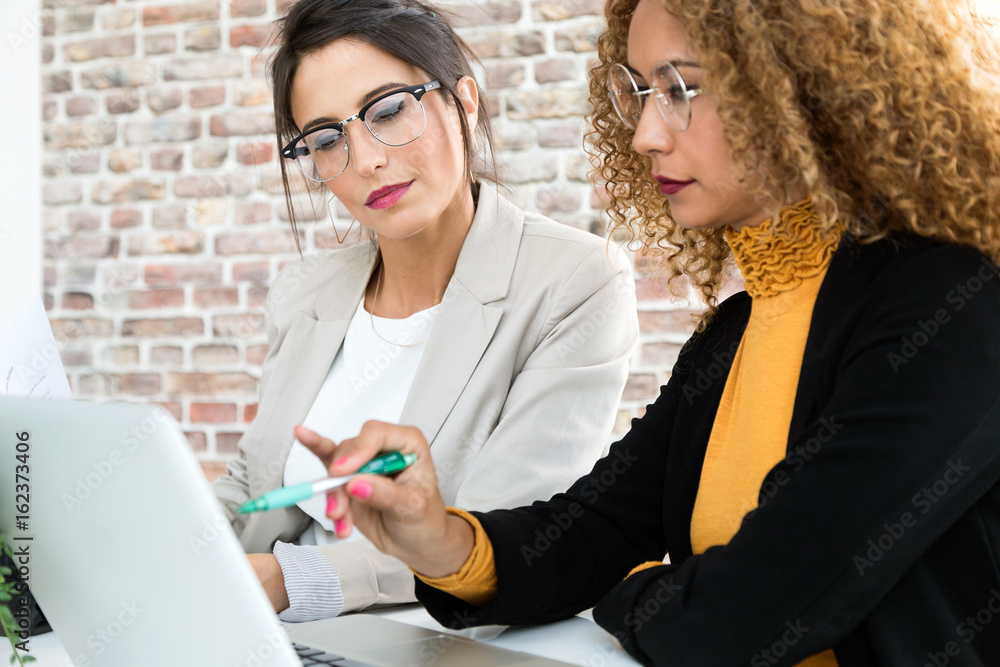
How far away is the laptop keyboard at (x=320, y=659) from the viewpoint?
2.70ft

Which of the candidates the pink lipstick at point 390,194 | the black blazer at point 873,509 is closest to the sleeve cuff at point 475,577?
the black blazer at point 873,509

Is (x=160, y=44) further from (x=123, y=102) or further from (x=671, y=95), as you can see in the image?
(x=671, y=95)

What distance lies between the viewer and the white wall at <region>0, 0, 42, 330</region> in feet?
4.04

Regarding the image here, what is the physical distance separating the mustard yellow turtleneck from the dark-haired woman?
12.4 inches

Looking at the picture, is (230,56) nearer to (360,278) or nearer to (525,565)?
(360,278)

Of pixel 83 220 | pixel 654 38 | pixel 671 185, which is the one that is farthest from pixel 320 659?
pixel 83 220

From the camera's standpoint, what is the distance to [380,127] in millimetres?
1434

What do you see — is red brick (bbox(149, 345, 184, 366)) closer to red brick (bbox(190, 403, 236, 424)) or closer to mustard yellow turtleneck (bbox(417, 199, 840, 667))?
red brick (bbox(190, 403, 236, 424))

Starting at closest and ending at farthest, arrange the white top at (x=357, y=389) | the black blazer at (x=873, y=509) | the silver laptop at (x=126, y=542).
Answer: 1. the silver laptop at (x=126, y=542)
2. the black blazer at (x=873, y=509)
3. the white top at (x=357, y=389)

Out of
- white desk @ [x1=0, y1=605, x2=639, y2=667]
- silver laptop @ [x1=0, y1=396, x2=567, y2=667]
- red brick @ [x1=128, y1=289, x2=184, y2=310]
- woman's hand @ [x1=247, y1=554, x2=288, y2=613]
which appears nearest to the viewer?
silver laptop @ [x1=0, y1=396, x2=567, y2=667]

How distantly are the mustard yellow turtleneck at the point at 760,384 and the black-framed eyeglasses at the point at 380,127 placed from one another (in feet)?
2.13

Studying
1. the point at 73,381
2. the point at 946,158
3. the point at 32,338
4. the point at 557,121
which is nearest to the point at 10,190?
the point at 32,338

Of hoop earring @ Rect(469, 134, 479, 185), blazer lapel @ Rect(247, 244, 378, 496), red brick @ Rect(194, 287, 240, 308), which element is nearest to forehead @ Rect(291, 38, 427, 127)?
hoop earring @ Rect(469, 134, 479, 185)

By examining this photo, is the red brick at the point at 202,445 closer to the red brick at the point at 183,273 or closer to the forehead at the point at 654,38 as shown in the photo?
the red brick at the point at 183,273
